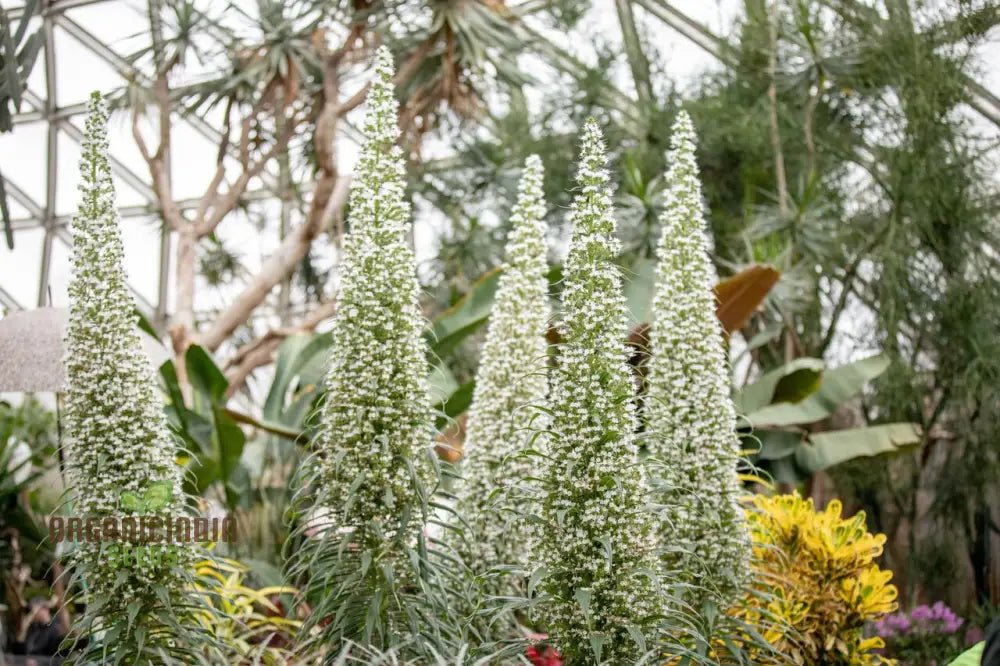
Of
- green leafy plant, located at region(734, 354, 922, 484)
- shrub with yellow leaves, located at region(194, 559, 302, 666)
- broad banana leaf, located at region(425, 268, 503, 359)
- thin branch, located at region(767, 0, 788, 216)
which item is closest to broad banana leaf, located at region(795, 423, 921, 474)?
green leafy plant, located at region(734, 354, 922, 484)

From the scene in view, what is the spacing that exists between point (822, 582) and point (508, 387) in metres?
1.43

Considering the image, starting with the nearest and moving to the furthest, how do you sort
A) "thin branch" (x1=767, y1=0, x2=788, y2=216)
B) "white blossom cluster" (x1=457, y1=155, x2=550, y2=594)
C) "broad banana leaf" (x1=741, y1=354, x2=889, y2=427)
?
"white blossom cluster" (x1=457, y1=155, x2=550, y2=594) < "broad banana leaf" (x1=741, y1=354, x2=889, y2=427) < "thin branch" (x1=767, y1=0, x2=788, y2=216)

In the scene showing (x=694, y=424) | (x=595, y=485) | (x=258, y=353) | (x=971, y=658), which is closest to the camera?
(x=595, y=485)

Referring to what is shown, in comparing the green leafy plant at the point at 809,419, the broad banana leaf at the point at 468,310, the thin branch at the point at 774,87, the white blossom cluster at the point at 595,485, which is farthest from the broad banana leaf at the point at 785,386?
the white blossom cluster at the point at 595,485

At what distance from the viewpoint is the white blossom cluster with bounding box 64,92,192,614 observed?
107 inches

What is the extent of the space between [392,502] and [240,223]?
38.3 ft

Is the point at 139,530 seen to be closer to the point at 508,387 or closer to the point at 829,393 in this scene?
the point at 508,387

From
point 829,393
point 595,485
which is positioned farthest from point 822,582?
point 829,393

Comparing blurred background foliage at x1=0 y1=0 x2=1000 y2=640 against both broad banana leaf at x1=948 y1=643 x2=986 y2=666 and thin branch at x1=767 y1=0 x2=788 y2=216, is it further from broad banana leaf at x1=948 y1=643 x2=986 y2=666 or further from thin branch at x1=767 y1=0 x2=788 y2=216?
broad banana leaf at x1=948 y1=643 x2=986 y2=666

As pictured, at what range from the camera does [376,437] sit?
2789 millimetres

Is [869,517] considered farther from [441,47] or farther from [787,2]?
[441,47]

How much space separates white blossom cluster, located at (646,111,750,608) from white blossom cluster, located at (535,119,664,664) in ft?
1.38

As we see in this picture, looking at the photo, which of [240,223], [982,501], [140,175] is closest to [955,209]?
[982,501]

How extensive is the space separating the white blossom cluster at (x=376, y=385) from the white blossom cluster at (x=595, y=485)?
43cm
